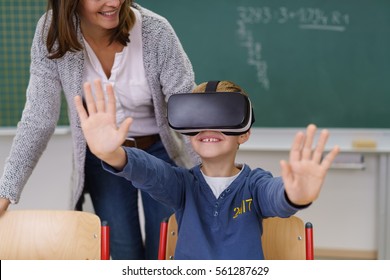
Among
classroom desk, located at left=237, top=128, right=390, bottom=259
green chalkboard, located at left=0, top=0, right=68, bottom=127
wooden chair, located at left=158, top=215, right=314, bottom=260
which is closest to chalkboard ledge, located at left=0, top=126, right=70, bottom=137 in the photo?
green chalkboard, located at left=0, top=0, right=68, bottom=127

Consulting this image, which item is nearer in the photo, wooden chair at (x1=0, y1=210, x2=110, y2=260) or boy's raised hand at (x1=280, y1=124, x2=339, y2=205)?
boy's raised hand at (x1=280, y1=124, x2=339, y2=205)

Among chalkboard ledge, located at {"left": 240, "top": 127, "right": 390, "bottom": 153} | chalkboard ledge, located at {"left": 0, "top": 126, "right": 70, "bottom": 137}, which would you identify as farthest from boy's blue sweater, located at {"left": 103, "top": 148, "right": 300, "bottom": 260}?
chalkboard ledge, located at {"left": 0, "top": 126, "right": 70, "bottom": 137}

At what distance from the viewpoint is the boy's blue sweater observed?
152cm

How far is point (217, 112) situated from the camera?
1.50 metres

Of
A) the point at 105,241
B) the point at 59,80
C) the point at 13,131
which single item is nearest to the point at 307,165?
the point at 105,241

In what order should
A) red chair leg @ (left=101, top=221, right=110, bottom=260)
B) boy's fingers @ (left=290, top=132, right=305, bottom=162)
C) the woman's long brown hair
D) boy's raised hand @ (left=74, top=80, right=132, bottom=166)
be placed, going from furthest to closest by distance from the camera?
1. the woman's long brown hair
2. red chair leg @ (left=101, top=221, right=110, bottom=260)
3. boy's raised hand @ (left=74, top=80, right=132, bottom=166)
4. boy's fingers @ (left=290, top=132, right=305, bottom=162)

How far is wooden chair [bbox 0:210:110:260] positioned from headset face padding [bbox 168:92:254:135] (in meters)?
0.42

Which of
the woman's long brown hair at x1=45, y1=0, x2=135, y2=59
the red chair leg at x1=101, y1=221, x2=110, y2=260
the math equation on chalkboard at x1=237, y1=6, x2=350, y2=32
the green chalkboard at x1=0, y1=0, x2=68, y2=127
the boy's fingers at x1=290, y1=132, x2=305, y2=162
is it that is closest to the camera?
the boy's fingers at x1=290, y1=132, x2=305, y2=162

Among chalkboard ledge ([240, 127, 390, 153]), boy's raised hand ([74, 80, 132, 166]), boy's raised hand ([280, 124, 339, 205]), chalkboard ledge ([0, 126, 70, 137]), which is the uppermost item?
boy's raised hand ([74, 80, 132, 166])

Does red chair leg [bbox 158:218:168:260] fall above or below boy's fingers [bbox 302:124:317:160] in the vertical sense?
below

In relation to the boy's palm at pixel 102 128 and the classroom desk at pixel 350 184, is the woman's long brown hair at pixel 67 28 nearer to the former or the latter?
the boy's palm at pixel 102 128

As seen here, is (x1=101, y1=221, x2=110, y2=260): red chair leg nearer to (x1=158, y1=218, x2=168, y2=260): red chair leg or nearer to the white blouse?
(x1=158, y1=218, x2=168, y2=260): red chair leg

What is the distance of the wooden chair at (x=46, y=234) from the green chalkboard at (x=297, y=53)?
1623 millimetres
